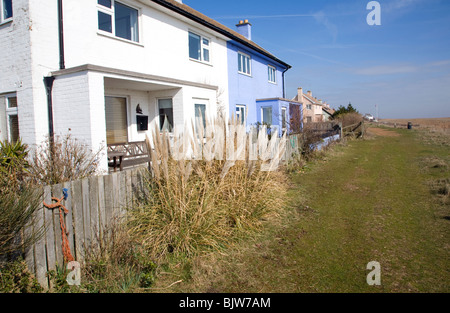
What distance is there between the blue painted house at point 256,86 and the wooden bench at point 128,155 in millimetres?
6863

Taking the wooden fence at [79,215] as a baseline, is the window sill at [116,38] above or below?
above

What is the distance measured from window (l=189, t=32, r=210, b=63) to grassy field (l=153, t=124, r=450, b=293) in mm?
8603

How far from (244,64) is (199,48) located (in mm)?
5331

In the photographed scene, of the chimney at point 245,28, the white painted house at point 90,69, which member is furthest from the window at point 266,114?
the white painted house at point 90,69

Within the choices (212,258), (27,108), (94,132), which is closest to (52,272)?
(212,258)

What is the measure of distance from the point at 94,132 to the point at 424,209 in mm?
7820

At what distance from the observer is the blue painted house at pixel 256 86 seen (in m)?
17.2

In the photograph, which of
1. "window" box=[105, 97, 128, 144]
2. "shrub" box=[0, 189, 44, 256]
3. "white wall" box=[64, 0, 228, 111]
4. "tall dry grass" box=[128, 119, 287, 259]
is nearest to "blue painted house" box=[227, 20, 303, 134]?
→ "white wall" box=[64, 0, 228, 111]

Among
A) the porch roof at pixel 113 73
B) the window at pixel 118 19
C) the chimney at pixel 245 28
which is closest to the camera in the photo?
the porch roof at pixel 113 73

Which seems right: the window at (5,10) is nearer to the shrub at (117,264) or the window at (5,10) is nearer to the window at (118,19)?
the window at (118,19)

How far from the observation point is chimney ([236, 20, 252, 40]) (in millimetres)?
24125

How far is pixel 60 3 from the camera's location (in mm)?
8125
